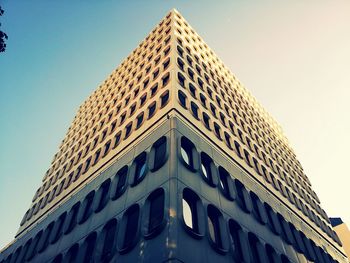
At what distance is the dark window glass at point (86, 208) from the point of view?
57.6 ft

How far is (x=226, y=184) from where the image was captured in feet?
55.8

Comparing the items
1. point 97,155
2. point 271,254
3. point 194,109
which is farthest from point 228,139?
point 97,155

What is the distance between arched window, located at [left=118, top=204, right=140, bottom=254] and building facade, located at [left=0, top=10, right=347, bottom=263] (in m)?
0.05

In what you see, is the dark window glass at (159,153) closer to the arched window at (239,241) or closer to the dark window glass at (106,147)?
the arched window at (239,241)

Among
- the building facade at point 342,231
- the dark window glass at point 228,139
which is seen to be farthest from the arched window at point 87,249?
the building facade at point 342,231

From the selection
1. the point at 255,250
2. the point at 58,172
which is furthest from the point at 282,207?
the point at 58,172

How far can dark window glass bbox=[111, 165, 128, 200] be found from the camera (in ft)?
54.2

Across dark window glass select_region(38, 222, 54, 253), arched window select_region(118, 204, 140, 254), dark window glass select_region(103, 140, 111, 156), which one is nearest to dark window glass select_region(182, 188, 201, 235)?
arched window select_region(118, 204, 140, 254)

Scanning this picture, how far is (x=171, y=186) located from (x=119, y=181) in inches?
242

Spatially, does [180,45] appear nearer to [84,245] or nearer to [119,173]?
[119,173]

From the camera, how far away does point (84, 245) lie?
609 inches

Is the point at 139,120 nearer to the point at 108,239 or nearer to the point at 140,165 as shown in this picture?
the point at 140,165

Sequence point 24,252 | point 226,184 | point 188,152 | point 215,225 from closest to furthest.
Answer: point 215,225 → point 188,152 → point 226,184 → point 24,252

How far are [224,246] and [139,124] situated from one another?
11.8m
